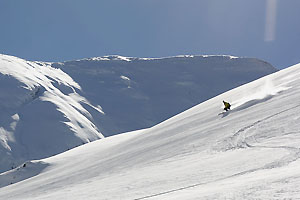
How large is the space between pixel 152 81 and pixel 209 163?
14525 centimetres

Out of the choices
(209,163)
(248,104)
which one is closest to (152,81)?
(248,104)

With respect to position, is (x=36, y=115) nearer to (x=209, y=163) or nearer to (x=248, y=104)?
(x=248, y=104)

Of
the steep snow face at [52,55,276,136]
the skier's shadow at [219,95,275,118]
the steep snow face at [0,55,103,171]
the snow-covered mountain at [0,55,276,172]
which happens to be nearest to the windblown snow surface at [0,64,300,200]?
the skier's shadow at [219,95,275,118]

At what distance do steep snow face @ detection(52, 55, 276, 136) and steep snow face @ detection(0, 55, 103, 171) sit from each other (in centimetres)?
1204

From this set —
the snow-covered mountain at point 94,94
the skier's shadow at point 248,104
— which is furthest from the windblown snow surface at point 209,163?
the snow-covered mountain at point 94,94

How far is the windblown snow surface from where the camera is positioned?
746 centimetres

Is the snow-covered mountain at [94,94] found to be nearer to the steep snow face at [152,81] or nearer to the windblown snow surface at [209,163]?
the steep snow face at [152,81]

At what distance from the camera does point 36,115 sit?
10269cm

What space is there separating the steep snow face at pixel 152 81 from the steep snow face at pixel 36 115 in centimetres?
1204

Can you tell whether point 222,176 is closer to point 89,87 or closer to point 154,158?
point 154,158

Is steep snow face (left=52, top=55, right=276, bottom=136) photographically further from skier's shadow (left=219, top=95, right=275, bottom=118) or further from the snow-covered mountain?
skier's shadow (left=219, top=95, right=275, bottom=118)

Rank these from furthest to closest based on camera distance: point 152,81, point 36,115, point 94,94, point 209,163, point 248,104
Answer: point 152,81 < point 94,94 < point 36,115 < point 248,104 < point 209,163

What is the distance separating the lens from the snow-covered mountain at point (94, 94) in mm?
92562

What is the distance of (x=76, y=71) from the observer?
520 feet
